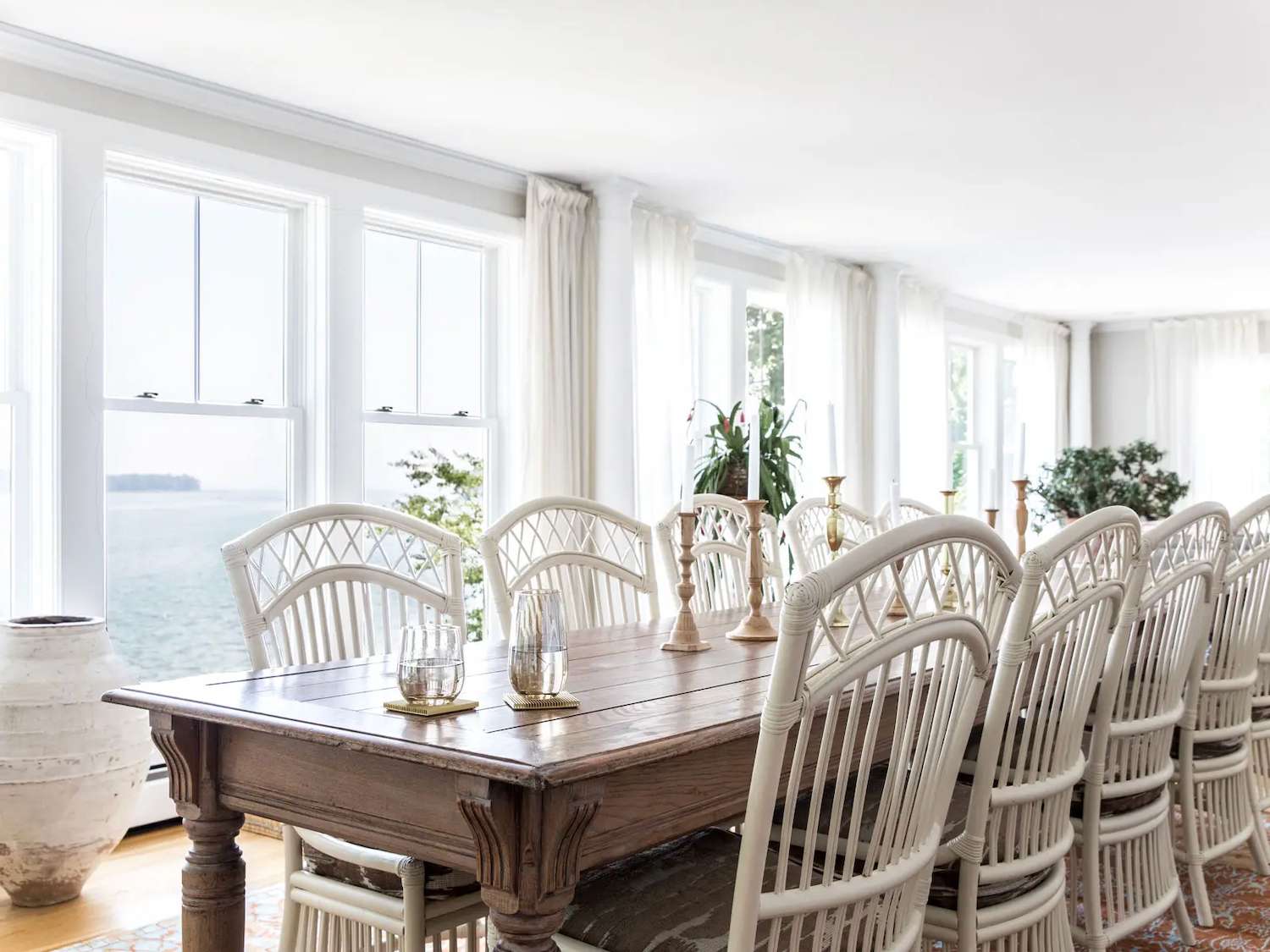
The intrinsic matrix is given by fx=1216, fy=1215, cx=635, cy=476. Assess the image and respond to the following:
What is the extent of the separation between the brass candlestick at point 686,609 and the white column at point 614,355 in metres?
2.82

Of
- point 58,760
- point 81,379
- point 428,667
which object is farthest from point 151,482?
point 428,667

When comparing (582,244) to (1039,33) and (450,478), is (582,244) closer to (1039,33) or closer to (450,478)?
(450,478)

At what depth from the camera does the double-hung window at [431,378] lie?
4.82 metres

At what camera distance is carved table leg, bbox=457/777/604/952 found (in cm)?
145

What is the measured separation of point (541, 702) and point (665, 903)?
342mm

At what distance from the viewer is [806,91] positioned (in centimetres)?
410

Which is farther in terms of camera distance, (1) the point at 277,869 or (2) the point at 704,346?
(2) the point at 704,346

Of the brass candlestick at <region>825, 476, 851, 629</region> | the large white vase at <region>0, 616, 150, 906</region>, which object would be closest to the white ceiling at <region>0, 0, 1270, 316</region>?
the brass candlestick at <region>825, 476, 851, 629</region>

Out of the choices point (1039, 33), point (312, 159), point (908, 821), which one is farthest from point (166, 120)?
point (908, 821)

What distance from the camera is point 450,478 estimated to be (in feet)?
16.9

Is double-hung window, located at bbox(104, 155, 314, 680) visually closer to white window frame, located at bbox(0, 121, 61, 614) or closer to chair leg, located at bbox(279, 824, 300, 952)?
white window frame, located at bbox(0, 121, 61, 614)

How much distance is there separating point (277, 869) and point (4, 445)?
153 centimetres

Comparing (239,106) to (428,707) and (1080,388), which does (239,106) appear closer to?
(428,707)

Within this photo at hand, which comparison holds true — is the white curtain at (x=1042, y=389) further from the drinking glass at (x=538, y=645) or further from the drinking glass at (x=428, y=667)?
the drinking glass at (x=428, y=667)
